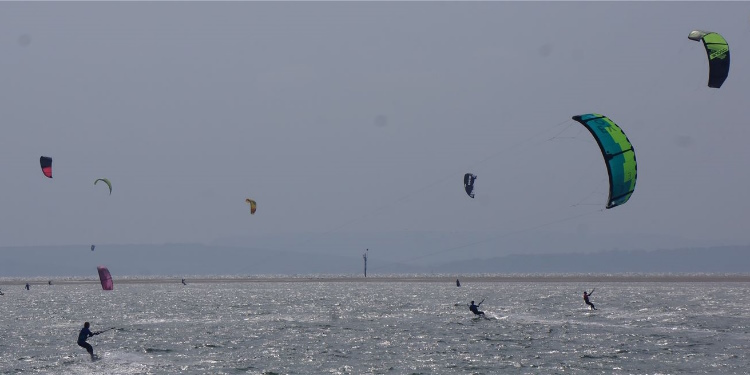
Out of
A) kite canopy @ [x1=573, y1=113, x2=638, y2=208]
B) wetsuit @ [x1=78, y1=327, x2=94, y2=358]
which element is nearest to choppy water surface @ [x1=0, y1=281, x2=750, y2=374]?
wetsuit @ [x1=78, y1=327, x2=94, y2=358]

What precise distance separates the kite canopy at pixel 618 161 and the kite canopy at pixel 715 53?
3.31 m

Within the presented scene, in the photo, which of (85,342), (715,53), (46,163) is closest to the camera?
(715,53)

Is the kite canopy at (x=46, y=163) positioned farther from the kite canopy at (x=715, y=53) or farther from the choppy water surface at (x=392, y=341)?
the kite canopy at (x=715, y=53)

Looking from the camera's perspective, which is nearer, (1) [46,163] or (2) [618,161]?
(2) [618,161]

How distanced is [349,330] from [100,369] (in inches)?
600

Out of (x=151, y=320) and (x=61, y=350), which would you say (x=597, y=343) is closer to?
(x=61, y=350)

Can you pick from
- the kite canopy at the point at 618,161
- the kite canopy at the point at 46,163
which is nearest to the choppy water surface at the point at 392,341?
the kite canopy at the point at 618,161

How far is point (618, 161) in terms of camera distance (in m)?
30.8

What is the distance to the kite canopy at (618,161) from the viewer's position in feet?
101

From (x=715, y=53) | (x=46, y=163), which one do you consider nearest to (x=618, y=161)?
(x=715, y=53)

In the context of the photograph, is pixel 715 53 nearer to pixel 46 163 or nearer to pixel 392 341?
pixel 392 341

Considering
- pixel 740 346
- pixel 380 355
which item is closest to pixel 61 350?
pixel 380 355

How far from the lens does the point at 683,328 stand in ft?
138

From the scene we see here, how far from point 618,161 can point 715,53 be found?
15.2 feet
